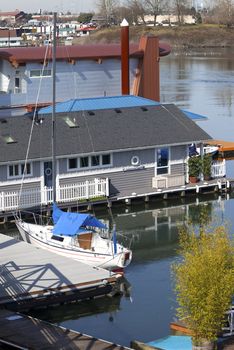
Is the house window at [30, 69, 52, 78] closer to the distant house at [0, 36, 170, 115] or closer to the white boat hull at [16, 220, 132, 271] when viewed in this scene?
the distant house at [0, 36, 170, 115]

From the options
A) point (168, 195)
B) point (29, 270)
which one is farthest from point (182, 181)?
point (29, 270)

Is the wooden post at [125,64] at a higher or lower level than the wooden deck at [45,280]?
higher

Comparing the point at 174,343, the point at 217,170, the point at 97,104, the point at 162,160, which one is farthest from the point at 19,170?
the point at 174,343

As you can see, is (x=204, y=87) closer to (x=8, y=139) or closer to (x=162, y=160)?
(x=162, y=160)

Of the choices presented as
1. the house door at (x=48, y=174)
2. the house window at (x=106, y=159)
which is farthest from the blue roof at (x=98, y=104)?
the house door at (x=48, y=174)

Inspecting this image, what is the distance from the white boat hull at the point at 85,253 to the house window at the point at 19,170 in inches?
231

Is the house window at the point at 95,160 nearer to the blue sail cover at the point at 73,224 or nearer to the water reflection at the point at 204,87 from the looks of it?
the blue sail cover at the point at 73,224

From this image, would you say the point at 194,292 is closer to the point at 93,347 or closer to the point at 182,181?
the point at 93,347

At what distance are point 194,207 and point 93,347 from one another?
18198mm

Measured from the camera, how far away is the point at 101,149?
125 feet

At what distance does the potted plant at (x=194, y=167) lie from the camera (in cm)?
4038

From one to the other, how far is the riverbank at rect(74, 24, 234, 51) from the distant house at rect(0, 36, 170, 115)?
11038 cm

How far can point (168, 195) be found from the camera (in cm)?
3944

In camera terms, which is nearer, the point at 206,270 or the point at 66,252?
the point at 206,270
